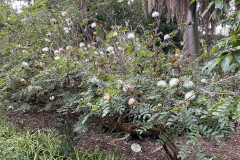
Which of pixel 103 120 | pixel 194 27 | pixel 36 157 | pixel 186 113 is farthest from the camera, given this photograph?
pixel 194 27

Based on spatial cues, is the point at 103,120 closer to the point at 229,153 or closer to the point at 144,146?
the point at 144,146

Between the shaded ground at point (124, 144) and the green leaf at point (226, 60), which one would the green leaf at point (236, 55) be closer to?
the green leaf at point (226, 60)

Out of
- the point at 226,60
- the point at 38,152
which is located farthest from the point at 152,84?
the point at 38,152

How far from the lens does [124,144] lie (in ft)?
9.50

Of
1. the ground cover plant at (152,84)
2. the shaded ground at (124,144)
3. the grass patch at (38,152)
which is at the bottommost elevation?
the shaded ground at (124,144)

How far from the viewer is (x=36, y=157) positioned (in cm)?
213

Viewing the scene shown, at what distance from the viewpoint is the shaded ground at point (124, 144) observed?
263 cm

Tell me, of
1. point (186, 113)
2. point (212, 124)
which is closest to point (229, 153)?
point (212, 124)

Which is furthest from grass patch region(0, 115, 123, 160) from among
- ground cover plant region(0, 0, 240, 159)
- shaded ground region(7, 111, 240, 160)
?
ground cover plant region(0, 0, 240, 159)

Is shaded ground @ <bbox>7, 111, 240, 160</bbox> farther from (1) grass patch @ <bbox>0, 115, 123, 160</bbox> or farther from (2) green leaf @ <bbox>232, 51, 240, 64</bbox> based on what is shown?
(2) green leaf @ <bbox>232, 51, 240, 64</bbox>

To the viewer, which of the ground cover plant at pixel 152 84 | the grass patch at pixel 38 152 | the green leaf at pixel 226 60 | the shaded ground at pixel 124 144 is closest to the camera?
the green leaf at pixel 226 60

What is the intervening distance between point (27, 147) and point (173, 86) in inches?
80.7

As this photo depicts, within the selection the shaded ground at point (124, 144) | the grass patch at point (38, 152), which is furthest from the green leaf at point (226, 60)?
the shaded ground at point (124, 144)

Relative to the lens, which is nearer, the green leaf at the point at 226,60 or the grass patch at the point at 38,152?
the green leaf at the point at 226,60
